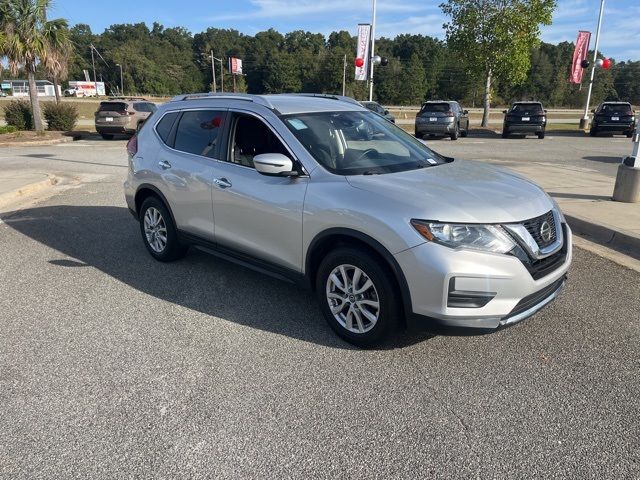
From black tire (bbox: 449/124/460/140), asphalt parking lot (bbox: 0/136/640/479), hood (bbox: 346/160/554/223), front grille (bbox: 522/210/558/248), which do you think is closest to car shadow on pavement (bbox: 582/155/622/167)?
black tire (bbox: 449/124/460/140)

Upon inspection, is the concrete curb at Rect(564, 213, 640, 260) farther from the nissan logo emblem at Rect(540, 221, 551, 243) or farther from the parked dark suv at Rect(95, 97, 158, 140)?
the parked dark suv at Rect(95, 97, 158, 140)

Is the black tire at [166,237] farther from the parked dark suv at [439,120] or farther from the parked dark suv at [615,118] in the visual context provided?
the parked dark suv at [615,118]

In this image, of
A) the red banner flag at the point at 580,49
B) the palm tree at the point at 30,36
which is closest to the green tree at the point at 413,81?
the red banner flag at the point at 580,49

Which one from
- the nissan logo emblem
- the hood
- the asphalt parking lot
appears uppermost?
the hood

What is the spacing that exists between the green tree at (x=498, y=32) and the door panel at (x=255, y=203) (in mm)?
27567

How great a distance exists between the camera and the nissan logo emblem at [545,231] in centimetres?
345

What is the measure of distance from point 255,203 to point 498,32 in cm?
2798

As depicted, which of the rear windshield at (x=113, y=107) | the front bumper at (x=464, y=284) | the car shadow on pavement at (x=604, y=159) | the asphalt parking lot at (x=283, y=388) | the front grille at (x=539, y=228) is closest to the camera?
the asphalt parking lot at (x=283, y=388)

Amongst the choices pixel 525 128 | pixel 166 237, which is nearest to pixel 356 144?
pixel 166 237

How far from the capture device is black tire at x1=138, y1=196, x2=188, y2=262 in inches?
211

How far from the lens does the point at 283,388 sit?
3221 mm

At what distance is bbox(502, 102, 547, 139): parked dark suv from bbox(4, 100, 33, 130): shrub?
22548mm

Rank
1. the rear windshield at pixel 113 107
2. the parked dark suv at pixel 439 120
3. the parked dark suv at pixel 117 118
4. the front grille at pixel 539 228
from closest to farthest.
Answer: the front grille at pixel 539 228 → the parked dark suv at pixel 117 118 → the rear windshield at pixel 113 107 → the parked dark suv at pixel 439 120

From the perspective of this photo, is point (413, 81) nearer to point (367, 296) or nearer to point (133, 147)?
point (133, 147)
